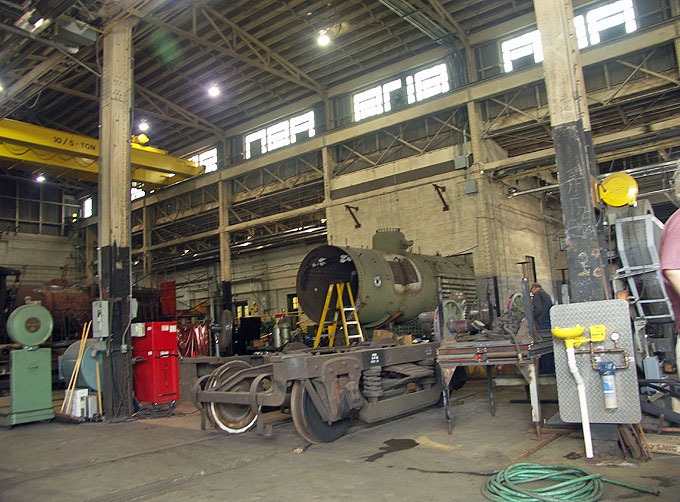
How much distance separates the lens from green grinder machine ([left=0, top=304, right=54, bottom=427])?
8.45 m

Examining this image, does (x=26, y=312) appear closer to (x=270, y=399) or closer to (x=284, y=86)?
(x=270, y=399)

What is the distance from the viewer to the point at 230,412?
6941 mm

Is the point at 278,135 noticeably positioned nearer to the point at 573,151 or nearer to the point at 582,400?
the point at 573,151

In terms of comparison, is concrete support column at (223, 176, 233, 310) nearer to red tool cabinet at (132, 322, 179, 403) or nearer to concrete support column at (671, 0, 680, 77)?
red tool cabinet at (132, 322, 179, 403)

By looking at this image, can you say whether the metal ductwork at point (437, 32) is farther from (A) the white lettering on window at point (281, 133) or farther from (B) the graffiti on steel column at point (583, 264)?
(B) the graffiti on steel column at point (583, 264)

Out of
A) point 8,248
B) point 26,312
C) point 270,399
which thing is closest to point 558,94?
point 270,399

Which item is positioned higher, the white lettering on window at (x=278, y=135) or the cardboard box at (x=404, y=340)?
the white lettering on window at (x=278, y=135)

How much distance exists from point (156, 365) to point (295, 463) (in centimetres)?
506

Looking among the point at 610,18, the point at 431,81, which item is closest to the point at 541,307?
the point at 610,18

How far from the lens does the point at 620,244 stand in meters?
6.99

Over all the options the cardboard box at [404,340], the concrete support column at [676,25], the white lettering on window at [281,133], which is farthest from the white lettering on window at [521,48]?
the cardboard box at [404,340]

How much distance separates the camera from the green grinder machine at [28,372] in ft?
27.7

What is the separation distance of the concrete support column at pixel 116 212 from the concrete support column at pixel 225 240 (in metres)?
12.8

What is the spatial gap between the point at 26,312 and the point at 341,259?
5.63 meters
